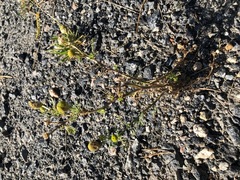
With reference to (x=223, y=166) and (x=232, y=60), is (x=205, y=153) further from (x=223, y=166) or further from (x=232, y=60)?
(x=232, y=60)

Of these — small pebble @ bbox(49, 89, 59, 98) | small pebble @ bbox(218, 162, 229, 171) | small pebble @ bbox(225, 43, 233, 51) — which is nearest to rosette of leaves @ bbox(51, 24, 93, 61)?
small pebble @ bbox(49, 89, 59, 98)

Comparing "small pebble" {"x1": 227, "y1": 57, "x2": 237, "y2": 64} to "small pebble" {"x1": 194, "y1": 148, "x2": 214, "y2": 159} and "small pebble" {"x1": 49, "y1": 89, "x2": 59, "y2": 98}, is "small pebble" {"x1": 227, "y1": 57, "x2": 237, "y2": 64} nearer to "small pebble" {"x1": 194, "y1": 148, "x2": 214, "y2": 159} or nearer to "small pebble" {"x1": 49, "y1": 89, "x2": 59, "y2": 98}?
"small pebble" {"x1": 194, "y1": 148, "x2": 214, "y2": 159}

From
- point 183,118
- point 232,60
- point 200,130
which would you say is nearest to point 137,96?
point 183,118

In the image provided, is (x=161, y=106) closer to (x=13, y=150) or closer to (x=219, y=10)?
(x=219, y=10)

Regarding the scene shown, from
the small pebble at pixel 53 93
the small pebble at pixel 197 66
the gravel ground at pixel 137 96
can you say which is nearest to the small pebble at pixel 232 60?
the gravel ground at pixel 137 96

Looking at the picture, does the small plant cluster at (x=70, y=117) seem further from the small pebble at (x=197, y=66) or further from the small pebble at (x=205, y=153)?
the small pebble at (x=197, y=66)

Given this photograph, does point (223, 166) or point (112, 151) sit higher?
point (112, 151)

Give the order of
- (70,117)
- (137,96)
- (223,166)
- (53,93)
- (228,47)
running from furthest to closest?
(53,93)
(70,117)
(137,96)
(228,47)
(223,166)

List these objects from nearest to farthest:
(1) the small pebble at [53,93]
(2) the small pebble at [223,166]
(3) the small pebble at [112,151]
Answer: (2) the small pebble at [223,166]
(3) the small pebble at [112,151]
(1) the small pebble at [53,93]
